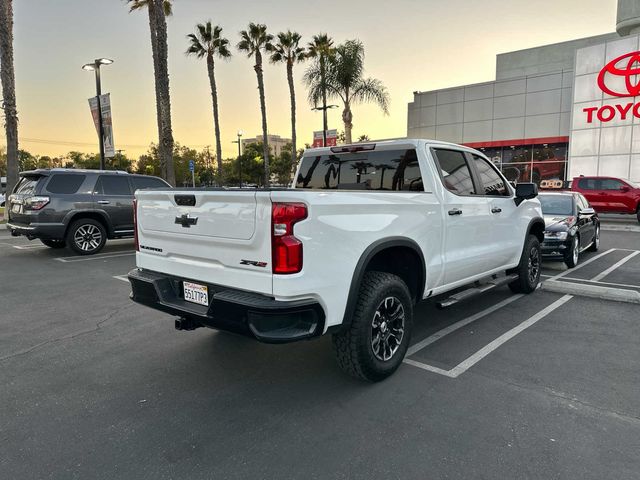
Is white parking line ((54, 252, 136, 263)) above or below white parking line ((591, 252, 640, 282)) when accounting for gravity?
above

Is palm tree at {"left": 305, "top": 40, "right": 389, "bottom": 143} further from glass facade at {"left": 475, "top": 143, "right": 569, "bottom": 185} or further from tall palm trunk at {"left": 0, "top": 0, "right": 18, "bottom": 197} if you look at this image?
tall palm trunk at {"left": 0, "top": 0, "right": 18, "bottom": 197}

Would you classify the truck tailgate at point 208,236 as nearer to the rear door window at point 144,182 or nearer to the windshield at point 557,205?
the rear door window at point 144,182

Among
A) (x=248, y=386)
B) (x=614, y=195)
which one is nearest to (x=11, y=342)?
(x=248, y=386)

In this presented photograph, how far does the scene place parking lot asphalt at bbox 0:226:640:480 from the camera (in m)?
2.59

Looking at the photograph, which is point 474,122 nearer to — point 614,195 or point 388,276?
point 614,195

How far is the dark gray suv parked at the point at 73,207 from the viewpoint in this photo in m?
9.49

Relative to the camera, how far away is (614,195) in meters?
17.0

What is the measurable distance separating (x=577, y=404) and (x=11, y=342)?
5251mm

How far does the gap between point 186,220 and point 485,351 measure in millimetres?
3031

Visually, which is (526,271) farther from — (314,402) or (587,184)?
(587,184)

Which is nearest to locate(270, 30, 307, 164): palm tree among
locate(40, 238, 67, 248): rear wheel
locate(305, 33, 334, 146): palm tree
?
locate(305, 33, 334, 146): palm tree

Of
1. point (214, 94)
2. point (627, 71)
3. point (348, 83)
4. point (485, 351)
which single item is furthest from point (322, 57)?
point (485, 351)

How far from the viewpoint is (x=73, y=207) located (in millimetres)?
9820

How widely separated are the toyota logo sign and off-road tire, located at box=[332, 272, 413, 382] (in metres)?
24.9
